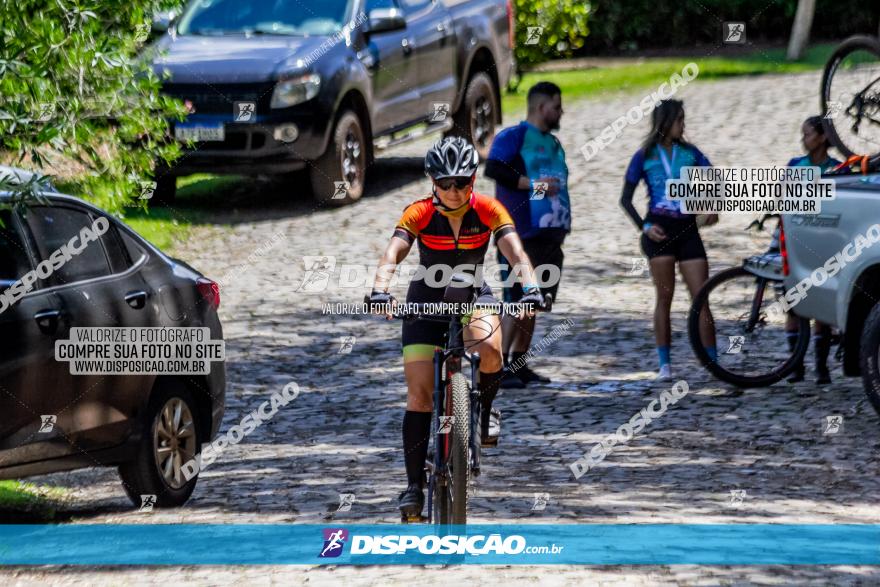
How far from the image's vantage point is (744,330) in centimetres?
1203

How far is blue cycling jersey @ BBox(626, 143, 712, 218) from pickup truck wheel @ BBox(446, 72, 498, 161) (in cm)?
803

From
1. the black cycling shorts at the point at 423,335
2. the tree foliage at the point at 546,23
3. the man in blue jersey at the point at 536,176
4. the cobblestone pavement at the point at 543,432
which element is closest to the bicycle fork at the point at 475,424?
the black cycling shorts at the point at 423,335

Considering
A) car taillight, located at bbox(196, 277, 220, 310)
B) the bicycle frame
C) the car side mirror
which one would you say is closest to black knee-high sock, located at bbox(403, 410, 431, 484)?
the bicycle frame

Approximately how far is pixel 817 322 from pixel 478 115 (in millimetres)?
8961

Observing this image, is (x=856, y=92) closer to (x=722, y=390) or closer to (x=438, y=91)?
(x=722, y=390)

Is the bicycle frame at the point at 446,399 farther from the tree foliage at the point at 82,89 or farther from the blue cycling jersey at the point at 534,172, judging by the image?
the blue cycling jersey at the point at 534,172

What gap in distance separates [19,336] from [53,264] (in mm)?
601

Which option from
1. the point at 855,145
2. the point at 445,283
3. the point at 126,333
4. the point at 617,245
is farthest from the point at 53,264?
the point at 617,245

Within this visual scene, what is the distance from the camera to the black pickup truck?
56.0ft

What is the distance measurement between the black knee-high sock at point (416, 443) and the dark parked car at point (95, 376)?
166 cm

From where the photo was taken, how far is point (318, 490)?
9.59 metres

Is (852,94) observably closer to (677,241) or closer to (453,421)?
(677,241)

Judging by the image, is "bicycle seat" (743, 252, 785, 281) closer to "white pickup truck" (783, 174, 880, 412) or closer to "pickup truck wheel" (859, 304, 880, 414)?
"white pickup truck" (783, 174, 880, 412)

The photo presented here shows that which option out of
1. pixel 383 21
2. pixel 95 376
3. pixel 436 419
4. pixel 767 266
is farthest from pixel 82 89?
pixel 383 21
